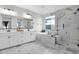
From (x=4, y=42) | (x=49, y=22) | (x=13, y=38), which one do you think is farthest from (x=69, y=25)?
(x=4, y=42)

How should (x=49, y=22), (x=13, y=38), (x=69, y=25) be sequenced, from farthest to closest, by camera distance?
(x=49, y=22), (x=69, y=25), (x=13, y=38)

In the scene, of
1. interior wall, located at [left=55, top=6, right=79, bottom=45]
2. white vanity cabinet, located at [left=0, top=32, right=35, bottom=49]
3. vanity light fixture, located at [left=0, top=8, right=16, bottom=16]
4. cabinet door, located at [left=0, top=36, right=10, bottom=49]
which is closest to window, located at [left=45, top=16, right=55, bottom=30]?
interior wall, located at [left=55, top=6, right=79, bottom=45]

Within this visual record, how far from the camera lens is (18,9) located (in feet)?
12.4

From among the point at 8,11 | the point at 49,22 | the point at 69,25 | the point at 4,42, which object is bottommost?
the point at 4,42

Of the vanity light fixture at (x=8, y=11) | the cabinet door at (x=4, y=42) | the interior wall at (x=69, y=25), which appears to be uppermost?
the vanity light fixture at (x=8, y=11)

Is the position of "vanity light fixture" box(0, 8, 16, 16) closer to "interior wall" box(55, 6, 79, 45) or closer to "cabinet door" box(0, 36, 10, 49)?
"cabinet door" box(0, 36, 10, 49)

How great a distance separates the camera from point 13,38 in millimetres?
3010

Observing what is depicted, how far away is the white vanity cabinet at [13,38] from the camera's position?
264 cm

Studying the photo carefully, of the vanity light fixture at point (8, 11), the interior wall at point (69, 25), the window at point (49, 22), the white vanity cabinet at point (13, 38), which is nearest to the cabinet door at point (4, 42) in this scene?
the white vanity cabinet at point (13, 38)

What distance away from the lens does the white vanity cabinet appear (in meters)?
2.64

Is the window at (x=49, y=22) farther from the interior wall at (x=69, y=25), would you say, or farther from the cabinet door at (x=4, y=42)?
the cabinet door at (x=4, y=42)

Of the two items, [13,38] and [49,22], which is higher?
[49,22]

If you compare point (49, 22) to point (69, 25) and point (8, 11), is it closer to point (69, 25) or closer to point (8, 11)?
point (69, 25)

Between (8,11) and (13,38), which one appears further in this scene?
(8,11)
